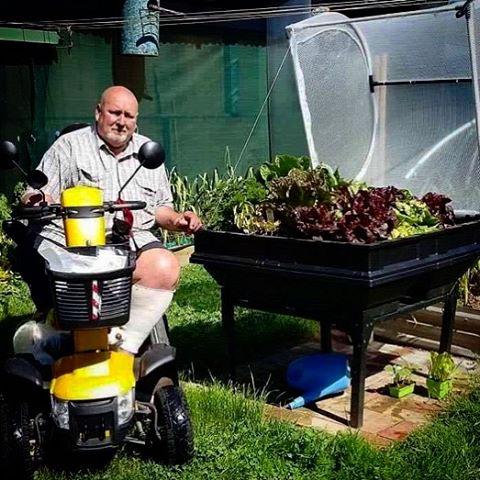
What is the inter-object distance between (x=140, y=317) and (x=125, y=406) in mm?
419

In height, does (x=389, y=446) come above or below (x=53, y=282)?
below

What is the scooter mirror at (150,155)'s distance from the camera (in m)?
3.34

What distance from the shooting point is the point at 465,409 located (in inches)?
161

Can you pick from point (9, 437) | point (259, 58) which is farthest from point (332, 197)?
point (259, 58)

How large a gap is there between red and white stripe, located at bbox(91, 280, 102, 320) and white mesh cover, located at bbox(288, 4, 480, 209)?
2.81 metres

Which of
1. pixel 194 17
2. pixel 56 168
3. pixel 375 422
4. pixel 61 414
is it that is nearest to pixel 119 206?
pixel 56 168

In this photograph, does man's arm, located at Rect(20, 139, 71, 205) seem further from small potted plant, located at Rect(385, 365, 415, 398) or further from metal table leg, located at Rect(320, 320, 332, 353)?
small potted plant, located at Rect(385, 365, 415, 398)

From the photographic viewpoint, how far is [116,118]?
3.86 meters

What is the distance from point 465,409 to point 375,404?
50 centimetres

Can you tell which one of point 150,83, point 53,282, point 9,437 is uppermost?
point 150,83

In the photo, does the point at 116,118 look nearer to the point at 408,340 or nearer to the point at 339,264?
the point at 339,264

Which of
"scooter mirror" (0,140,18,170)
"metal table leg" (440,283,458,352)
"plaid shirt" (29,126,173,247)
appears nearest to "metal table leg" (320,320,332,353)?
"metal table leg" (440,283,458,352)

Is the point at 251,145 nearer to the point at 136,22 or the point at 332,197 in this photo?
the point at 136,22

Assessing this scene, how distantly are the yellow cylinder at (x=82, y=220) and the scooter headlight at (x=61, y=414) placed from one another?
632 mm
